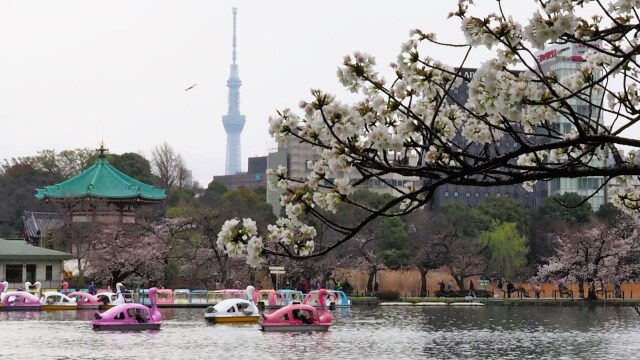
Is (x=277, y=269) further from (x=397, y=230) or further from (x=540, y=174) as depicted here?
(x=540, y=174)

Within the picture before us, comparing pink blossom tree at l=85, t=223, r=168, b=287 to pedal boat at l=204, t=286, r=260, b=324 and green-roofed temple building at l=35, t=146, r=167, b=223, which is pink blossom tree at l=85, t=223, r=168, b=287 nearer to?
green-roofed temple building at l=35, t=146, r=167, b=223

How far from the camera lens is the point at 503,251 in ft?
274

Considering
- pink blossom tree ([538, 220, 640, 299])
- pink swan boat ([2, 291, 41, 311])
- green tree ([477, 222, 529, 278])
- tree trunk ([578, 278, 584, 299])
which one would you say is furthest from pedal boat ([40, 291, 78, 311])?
tree trunk ([578, 278, 584, 299])

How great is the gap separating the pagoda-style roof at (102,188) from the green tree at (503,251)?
2508 centimetres

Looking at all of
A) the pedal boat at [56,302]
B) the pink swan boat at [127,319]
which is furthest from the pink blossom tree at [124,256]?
the pink swan boat at [127,319]

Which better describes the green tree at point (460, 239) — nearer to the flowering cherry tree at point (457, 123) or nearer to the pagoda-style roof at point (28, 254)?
the pagoda-style roof at point (28, 254)

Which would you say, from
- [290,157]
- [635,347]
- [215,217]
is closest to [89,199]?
[215,217]

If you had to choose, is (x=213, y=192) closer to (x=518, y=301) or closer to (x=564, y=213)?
(x=564, y=213)

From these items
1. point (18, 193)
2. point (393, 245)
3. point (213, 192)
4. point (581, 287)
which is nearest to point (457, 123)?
point (581, 287)

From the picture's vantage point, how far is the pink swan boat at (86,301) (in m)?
65.4

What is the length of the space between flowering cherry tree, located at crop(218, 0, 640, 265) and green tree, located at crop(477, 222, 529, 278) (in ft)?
232

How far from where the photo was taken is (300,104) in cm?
1185

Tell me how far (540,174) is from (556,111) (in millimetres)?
1441

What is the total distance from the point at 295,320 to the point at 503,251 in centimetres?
3824
